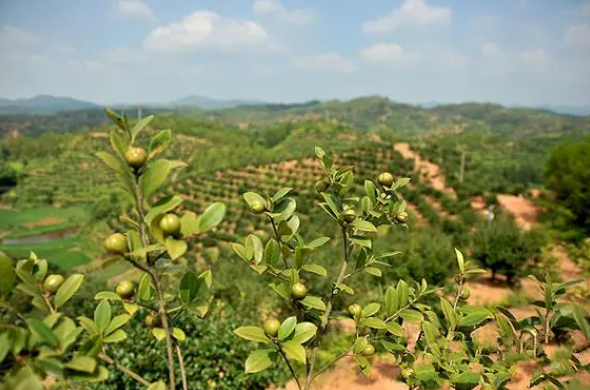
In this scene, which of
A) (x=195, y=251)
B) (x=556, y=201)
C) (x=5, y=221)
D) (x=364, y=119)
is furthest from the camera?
(x=364, y=119)

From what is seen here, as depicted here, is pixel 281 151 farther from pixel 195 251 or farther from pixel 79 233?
pixel 195 251

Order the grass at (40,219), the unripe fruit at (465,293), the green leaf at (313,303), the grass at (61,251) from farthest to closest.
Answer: the grass at (40,219), the grass at (61,251), the unripe fruit at (465,293), the green leaf at (313,303)

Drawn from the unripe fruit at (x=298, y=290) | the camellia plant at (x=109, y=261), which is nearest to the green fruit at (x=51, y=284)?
the camellia plant at (x=109, y=261)

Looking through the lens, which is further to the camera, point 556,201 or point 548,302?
point 556,201

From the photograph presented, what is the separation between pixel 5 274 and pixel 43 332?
0.36ft

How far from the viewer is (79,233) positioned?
30.4 meters

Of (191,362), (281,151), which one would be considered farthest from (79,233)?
(191,362)

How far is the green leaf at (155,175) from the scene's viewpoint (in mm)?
648

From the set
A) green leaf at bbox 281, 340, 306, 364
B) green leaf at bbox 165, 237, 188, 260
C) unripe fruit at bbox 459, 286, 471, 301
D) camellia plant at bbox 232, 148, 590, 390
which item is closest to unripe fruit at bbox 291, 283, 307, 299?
camellia plant at bbox 232, 148, 590, 390

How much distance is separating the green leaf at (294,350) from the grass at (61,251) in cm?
2663

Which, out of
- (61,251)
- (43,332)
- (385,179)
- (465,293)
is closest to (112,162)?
(43,332)

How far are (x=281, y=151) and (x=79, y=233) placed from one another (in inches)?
1113

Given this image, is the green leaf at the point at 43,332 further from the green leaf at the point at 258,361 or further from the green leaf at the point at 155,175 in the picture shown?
the green leaf at the point at 258,361

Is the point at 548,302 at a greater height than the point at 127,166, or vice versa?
the point at 127,166
